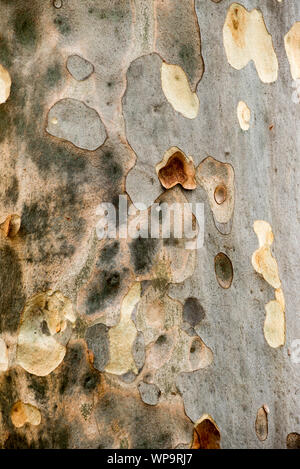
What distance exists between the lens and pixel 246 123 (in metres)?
1.34

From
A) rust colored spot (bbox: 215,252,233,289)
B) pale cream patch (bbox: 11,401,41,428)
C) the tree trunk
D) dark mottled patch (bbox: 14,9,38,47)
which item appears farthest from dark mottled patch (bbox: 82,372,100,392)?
dark mottled patch (bbox: 14,9,38,47)

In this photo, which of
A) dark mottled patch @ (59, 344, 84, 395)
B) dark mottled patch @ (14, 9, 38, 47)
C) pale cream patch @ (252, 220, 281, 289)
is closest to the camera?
dark mottled patch @ (59, 344, 84, 395)

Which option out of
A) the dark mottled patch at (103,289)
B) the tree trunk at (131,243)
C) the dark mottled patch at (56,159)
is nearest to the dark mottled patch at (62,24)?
the tree trunk at (131,243)

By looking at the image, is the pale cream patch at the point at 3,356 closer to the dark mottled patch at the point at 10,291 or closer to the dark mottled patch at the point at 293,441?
the dark mottled patch at the point at 10,291


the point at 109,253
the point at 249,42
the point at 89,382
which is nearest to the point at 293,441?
the point at 89,382

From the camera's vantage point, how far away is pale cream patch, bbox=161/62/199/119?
3.98ft

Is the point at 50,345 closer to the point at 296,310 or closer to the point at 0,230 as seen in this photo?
the point at 0,230

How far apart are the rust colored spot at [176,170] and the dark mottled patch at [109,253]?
16 cm

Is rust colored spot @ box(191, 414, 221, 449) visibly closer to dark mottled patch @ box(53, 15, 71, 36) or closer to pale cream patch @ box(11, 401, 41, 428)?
pale cream patch @ box(11, 401, 41, 428)

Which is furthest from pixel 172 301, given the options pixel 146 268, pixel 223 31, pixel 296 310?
pixel 223 31

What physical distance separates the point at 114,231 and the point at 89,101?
27cm

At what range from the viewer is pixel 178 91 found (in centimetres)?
122

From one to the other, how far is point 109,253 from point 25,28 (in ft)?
1.66

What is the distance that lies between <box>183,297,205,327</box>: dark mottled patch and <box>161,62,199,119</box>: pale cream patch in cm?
39
